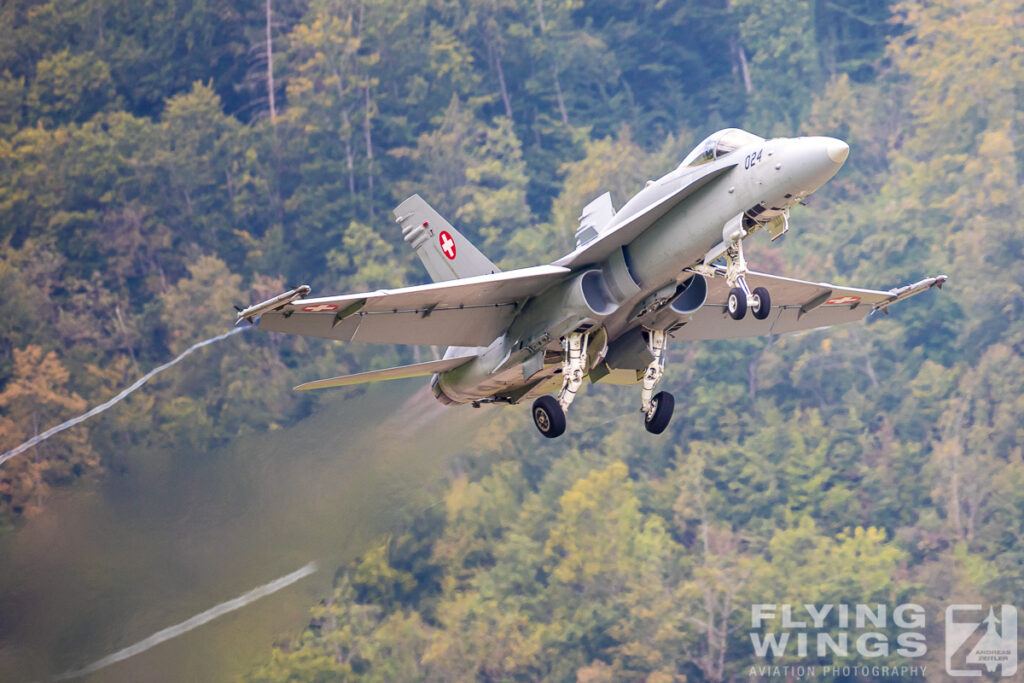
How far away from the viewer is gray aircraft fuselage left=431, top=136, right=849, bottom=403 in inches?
778

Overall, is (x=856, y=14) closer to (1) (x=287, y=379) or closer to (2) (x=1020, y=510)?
(2) (x=1020, y=510)

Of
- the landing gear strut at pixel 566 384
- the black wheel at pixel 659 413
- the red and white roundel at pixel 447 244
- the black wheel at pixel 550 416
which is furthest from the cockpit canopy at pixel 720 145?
the red and white roundel at pixel 447 244

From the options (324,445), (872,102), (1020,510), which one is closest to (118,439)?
(324,445)

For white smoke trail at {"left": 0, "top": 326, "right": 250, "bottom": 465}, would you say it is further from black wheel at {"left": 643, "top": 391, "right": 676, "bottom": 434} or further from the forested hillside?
black wheel at {"left": 643, "top": 391, "right": 676, "bottom": 434}

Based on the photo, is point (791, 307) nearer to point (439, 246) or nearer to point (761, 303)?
point (761, 303)

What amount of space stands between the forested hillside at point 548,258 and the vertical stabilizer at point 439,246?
54.3ft

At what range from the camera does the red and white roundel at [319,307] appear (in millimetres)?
19875

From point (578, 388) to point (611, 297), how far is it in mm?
1650

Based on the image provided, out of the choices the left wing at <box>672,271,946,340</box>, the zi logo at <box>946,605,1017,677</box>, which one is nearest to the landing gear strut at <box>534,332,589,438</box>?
the left wing at <box>672,271,946,340</box>

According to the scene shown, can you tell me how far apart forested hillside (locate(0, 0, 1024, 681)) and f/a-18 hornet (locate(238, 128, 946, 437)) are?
19.3m

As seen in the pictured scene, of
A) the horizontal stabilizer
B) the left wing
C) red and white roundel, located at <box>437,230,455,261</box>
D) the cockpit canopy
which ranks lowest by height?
the horizontal stabilizer

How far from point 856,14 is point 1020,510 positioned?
3088cm

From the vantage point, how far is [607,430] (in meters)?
59.0

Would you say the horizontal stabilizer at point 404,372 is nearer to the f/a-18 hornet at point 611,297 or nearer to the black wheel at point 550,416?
the f/a-18 hornet at point 611,297
